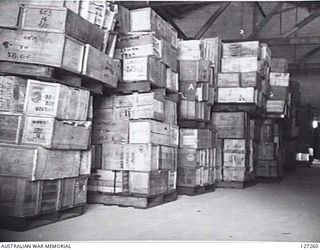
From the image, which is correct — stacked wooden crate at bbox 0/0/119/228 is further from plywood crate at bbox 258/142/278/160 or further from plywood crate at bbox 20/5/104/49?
plywood crate at bbox 258/142/278/160

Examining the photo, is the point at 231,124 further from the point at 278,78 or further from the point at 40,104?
the point at 40,104

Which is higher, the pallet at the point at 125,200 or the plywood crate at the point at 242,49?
the plywood crate at the point at 242,49

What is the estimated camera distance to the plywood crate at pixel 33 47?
11.7 ft

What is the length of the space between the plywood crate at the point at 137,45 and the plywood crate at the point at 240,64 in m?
2.75

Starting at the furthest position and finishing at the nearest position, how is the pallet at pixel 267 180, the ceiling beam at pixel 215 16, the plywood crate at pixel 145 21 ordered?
the ceiling beam at pixel 215 16 → the pallet at pixel 267 180 → the plywood crate at pixel 145 21

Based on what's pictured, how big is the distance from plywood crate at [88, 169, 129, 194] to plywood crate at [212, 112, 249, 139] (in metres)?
3.12

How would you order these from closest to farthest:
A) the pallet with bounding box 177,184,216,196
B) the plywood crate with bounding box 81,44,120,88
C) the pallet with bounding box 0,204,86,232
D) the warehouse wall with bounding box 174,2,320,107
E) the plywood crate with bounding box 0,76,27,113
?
the pallet with bounding box 0,204,86,232
the plywood crate with bounding box 0,76,27,113
the plywood crate with bounding box 81,44,120,88
the pallet with bounding box 177,184,216,196
the warehouse wall with bounding box 174,2,320,107

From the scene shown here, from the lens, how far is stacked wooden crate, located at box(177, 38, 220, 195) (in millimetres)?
6094

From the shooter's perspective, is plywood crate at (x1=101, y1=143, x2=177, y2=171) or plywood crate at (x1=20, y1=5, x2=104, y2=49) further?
plywood crate at (x1=101, y1=143, x2=177, y2=171)

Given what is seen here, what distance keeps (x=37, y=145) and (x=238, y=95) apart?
4791 millimetres

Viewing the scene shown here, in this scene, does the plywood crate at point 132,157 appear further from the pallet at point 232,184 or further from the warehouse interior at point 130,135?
the pallet at point 232,184

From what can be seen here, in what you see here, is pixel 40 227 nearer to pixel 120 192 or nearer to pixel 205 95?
pixel 120 192

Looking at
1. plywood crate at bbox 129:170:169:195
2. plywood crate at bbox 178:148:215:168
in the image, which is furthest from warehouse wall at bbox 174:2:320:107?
plywood crate at bbox 129:170:169:195

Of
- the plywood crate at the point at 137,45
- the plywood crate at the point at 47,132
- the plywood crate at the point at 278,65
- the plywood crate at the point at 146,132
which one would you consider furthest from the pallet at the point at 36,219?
the plywood crate at the point at 278,65
